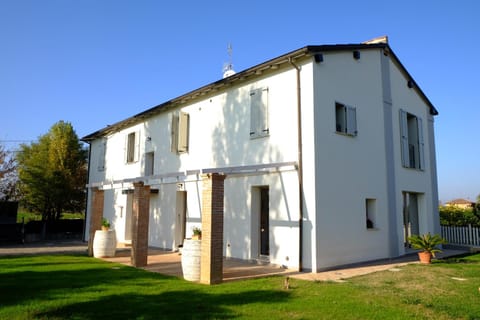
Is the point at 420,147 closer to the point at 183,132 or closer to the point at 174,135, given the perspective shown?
the point at 183,132

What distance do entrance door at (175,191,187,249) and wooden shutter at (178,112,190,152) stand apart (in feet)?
5.98

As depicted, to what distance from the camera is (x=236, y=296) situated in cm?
681

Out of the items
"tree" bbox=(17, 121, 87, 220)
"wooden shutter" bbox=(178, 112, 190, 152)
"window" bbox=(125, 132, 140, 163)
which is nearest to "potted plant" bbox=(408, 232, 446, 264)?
"wooden shutter" bbox=(178, 112, 190, 152)

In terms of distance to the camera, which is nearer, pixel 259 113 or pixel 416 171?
pixel 259 113

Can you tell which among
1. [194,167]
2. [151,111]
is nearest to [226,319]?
[194,167]

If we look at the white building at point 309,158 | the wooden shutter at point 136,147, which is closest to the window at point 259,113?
the white building at point 309,158

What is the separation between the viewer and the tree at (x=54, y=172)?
22047 mm

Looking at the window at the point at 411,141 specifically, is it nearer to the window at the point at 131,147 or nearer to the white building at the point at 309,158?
the white building at the point at 309,158

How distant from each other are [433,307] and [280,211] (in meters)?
4.97

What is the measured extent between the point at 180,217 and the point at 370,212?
7194 millimetres

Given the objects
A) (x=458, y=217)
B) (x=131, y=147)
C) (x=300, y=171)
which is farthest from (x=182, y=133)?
(x=458, y=217)

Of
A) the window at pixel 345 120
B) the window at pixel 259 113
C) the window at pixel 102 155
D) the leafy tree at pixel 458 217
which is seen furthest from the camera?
the window at pixel 102 155

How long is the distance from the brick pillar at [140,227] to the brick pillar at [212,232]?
2.96 metres

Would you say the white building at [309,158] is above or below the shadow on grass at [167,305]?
above
